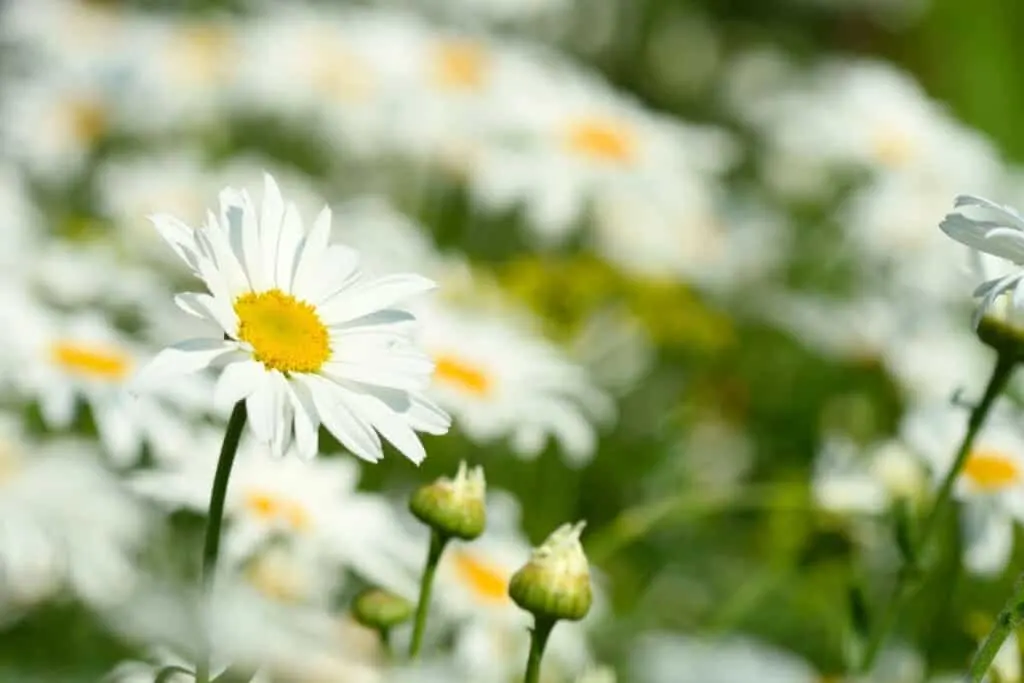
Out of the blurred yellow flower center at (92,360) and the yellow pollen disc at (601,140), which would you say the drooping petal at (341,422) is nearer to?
the blurred yellow flower center at (92,360)

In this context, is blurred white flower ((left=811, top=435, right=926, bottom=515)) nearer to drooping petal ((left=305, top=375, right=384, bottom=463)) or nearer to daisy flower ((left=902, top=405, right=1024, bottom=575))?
daisy flower ((left=902, top=405, right=1024, bottom=575))

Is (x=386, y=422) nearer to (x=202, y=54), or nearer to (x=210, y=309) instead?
(x=210, y=309)

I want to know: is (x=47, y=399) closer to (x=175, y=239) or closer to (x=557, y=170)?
(x=175, y=239)

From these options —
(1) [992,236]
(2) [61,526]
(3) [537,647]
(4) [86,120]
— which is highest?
(1) [992,236]

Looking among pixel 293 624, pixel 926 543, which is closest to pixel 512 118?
pixel 926 543

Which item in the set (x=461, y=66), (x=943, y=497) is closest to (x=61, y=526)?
(x=943, y=497)

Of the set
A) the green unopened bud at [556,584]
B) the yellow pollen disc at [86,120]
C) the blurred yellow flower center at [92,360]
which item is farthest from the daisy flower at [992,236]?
the yellow pollen disc at [86,120]
